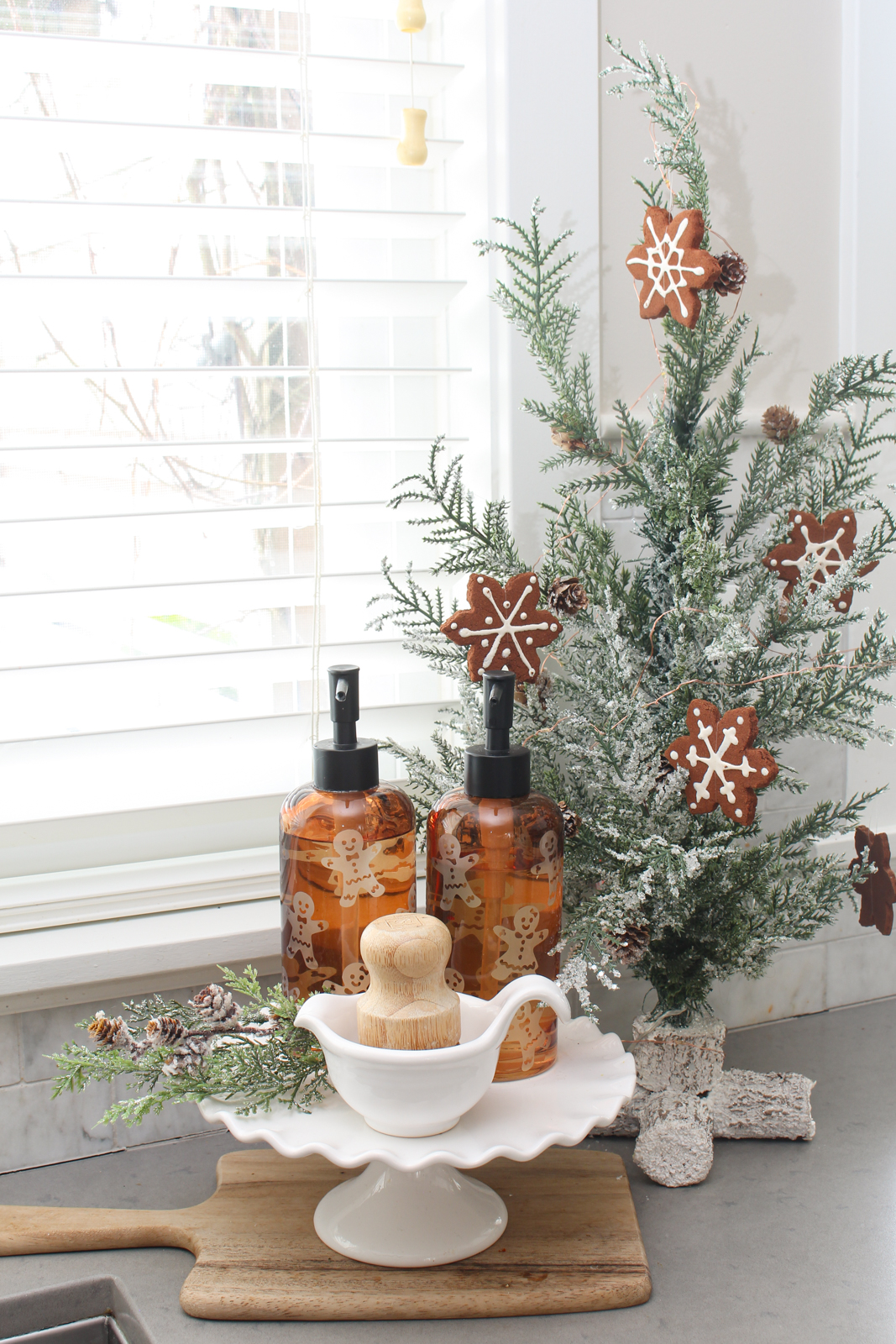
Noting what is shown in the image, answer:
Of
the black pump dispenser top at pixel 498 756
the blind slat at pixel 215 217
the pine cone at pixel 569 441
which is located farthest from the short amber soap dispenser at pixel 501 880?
the blind slat at pixel 215 217

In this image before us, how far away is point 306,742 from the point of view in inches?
36.5

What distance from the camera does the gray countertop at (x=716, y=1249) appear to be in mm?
598

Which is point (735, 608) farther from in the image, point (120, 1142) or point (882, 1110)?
point (120, 1142)

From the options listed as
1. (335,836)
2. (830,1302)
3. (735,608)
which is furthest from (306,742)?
(830,1302)

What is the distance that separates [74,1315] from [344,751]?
1.28ft

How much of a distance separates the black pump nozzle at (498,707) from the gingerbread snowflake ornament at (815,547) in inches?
9.7

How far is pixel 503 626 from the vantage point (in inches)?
27.8

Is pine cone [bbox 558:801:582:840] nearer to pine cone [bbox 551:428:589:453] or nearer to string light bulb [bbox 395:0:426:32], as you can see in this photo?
pine cone [bbox 551:428:589:453]

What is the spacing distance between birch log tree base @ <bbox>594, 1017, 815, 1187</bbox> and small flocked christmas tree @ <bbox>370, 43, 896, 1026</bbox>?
3 centimetres

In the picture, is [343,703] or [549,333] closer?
[343,703]

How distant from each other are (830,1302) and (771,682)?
401 millimetres

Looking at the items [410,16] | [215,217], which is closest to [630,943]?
[215,217]

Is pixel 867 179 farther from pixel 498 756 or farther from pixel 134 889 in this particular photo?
pixel 134 889

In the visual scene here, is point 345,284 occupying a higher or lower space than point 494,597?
higher
